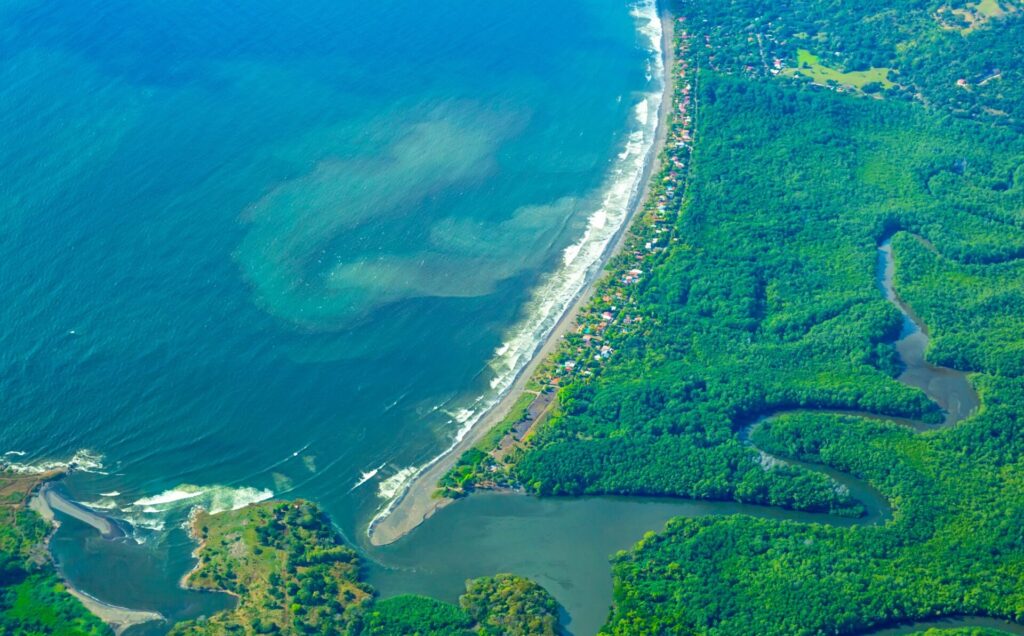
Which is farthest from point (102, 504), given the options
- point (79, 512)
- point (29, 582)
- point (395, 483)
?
point (395, 483)

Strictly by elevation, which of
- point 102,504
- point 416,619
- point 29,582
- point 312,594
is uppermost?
point 416,619

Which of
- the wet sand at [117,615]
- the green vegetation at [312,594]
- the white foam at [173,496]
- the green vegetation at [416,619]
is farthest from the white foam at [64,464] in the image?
the green vegetation at [416,619]

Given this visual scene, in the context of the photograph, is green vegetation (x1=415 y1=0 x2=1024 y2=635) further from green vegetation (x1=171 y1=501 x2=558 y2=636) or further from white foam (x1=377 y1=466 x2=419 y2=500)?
white foam (x1=377 y1=466 x2=419 y2=500)

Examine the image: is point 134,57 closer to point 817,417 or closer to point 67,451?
point 67,451

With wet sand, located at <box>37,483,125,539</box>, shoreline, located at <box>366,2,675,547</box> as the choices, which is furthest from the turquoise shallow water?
shoreline, located at <box>366,2,675,547</box>

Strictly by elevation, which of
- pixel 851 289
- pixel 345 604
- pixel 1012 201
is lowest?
pixel 345 604

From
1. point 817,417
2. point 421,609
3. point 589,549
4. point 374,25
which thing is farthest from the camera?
point 374,25

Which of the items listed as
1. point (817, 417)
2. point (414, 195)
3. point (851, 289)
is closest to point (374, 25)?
point (414, 195)

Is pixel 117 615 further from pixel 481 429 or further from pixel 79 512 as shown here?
pixel 481 429
